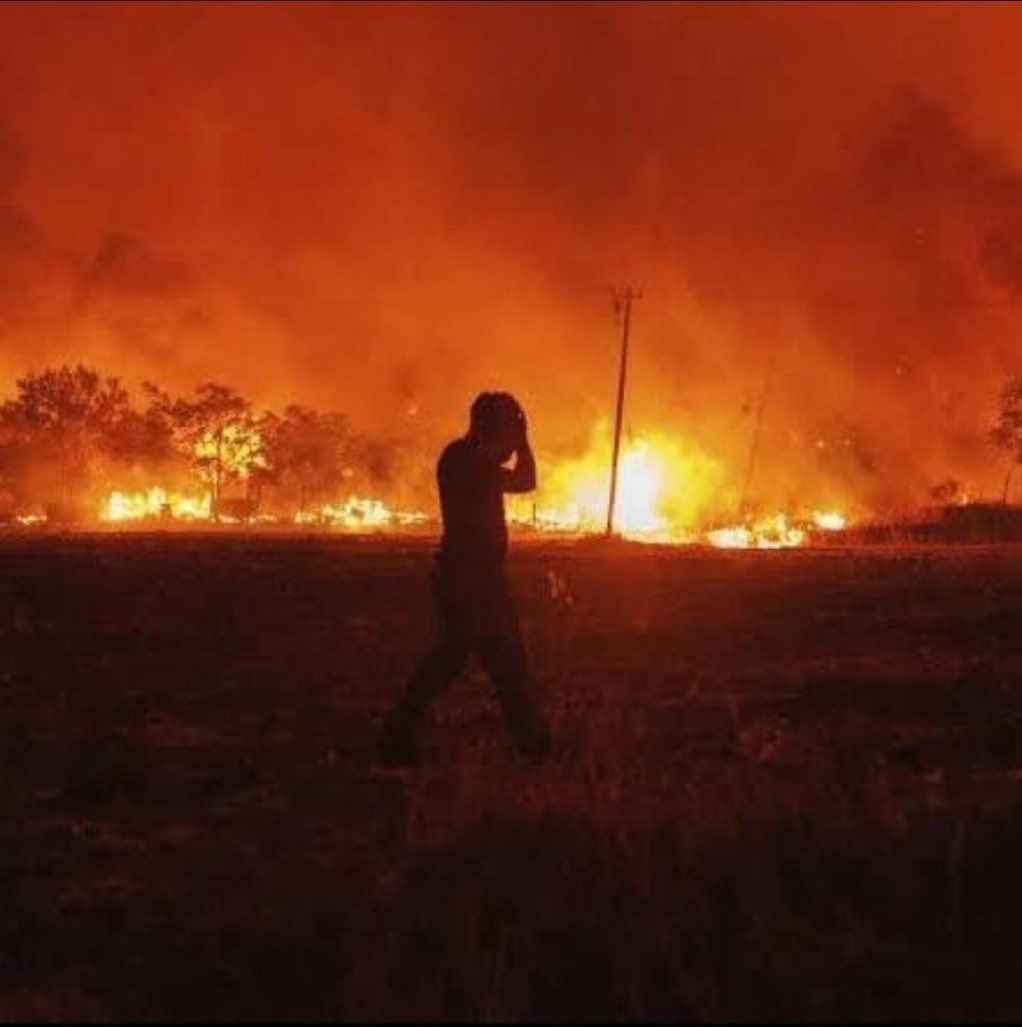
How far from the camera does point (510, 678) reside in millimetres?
7969

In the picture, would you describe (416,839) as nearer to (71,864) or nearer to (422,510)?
(71,864)

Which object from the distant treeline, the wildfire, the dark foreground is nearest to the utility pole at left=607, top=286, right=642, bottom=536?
the wildfire

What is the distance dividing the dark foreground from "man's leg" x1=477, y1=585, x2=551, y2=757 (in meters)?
0.21

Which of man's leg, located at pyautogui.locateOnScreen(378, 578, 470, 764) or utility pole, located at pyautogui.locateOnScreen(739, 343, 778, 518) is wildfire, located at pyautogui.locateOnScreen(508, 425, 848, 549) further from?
man's leg, located at pyautogui.locateOnScreen(378, 578, 470, 764)

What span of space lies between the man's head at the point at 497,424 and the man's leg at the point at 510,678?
0.74 meters

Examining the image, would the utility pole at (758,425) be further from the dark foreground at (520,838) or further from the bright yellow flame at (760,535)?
the dark foreground at (520,838)

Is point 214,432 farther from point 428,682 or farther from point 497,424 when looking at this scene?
point 428,682

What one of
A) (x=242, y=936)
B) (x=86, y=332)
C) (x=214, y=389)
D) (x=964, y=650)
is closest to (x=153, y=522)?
(x=214, y=389)

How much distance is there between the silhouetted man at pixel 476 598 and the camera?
7934mm

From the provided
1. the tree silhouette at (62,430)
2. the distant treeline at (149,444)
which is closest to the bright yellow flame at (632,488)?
the distant treeline at (149,444)

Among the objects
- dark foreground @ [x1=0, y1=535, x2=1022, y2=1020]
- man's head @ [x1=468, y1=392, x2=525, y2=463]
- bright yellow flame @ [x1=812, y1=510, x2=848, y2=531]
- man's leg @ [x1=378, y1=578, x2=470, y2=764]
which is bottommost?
dark foreground @ [x1=0, y1=535, x2=1022, y2=1020]

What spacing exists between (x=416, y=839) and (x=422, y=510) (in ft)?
175

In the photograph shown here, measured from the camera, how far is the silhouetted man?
793cm

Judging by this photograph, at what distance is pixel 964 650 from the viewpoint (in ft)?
44.5
